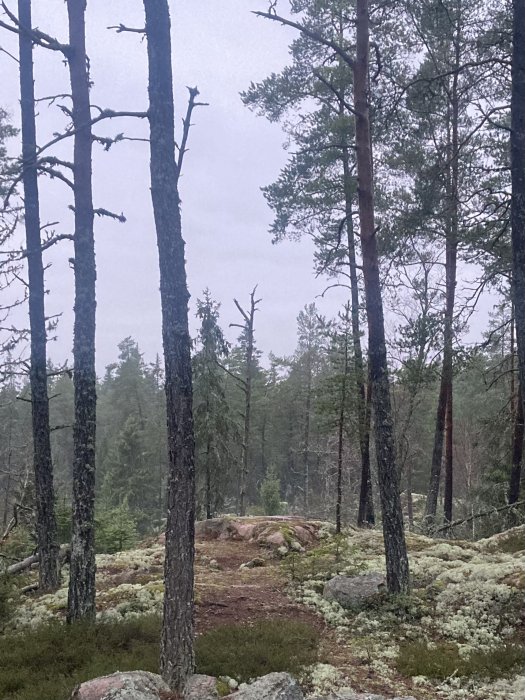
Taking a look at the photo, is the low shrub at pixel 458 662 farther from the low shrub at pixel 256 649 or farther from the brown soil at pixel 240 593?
the brown soil at pixel 240 593

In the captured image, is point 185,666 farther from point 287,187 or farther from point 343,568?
point 287,187

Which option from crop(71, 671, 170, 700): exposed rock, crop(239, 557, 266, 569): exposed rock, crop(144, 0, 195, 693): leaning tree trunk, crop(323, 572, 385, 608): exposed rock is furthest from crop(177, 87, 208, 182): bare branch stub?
crop(239, 557, 266, 569): exposed rock

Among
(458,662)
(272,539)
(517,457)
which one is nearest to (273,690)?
(458,662)

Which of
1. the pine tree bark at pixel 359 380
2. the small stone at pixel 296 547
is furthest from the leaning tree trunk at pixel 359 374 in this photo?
the small stone at pixel 296 547

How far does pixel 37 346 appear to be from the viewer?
30.0 feet

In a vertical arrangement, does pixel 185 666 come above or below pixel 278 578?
above

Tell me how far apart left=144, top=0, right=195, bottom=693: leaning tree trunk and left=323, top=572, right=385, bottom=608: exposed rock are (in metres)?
3.76

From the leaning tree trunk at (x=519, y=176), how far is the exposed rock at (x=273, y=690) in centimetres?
439

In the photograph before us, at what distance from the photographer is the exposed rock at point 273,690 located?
13.5ft

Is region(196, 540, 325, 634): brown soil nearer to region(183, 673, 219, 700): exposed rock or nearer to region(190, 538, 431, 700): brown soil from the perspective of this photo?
region(190, 538, 431, 700): brown soil

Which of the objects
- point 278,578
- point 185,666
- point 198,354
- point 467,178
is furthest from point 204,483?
point 185,666

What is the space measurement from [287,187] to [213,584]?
10683 millimetres

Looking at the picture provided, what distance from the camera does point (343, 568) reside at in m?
10.0

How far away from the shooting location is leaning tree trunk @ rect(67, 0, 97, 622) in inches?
265
